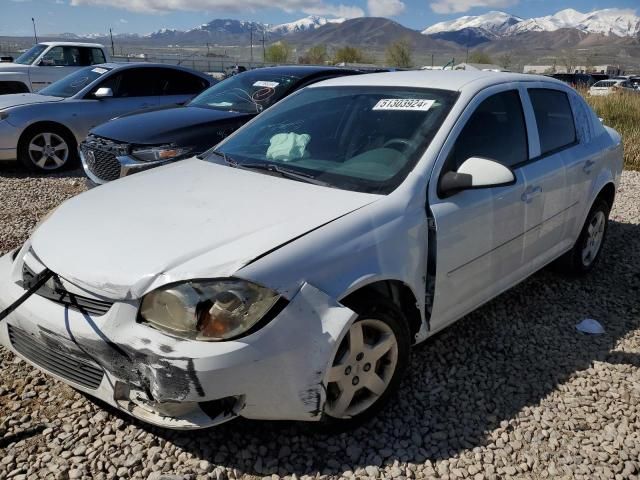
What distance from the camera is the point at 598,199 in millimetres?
4367

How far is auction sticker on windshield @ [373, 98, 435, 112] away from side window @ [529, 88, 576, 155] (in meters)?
0.97

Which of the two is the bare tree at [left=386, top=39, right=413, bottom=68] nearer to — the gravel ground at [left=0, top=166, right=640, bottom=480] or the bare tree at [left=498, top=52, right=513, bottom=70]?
the bare tree at [left=498, top=52, right=513, bottom=70]

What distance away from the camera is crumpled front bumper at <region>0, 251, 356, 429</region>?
2051 mm

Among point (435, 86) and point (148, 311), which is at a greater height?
point (435, 86)

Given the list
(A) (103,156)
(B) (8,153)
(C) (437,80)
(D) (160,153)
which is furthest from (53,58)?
(C) (437,80)

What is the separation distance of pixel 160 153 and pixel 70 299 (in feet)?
10.7

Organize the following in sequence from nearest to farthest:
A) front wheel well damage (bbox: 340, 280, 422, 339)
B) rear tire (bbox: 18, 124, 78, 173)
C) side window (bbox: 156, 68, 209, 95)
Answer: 1. front wheel well damage (bbox: 340, 280, 422, 339)
2. rear tire (bbox: 18, 124, 78, 173)
3. side window (bbox: 156, 68, 209, 95)

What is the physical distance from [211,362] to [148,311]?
33cm

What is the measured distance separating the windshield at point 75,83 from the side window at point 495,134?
22.5 feet

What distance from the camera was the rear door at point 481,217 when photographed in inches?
109

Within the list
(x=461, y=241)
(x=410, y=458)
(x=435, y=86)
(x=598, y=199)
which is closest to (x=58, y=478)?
(x=410, y=458)

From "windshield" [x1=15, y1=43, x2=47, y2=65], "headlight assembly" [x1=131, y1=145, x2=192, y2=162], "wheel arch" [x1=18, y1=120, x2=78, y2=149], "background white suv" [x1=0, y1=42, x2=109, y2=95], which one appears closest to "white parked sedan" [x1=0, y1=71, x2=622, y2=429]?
"headlight assembly" [x1=131, y1=145, x2=192, y2=162]

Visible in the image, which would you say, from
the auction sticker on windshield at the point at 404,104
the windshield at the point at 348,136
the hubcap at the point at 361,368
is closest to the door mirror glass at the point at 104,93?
the windshield at the point at 348,136

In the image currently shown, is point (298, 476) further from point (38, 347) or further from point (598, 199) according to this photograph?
point (598, 199)
